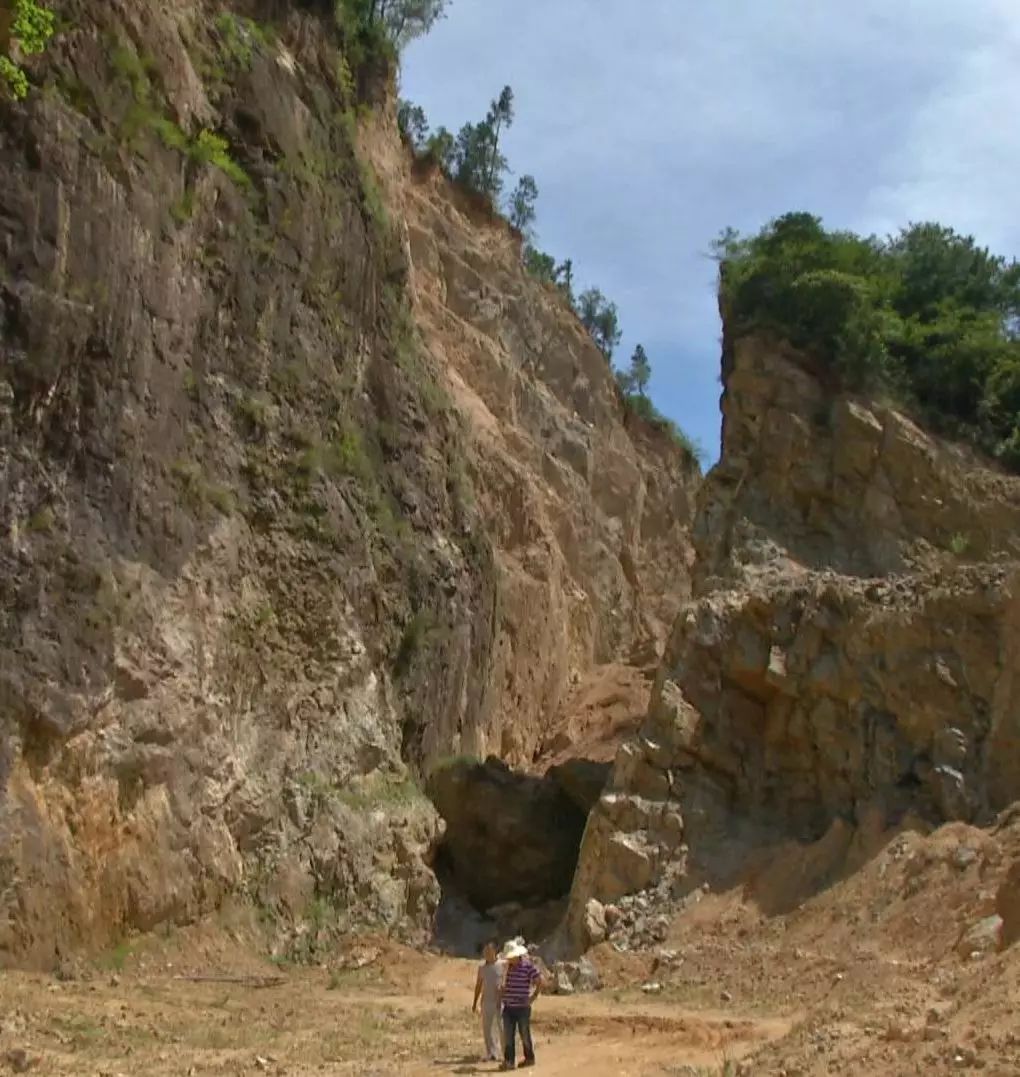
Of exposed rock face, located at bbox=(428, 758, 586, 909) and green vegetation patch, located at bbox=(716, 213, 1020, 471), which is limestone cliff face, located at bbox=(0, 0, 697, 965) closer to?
exposed rock face, located at bbox=(428, 758, 586, 909)

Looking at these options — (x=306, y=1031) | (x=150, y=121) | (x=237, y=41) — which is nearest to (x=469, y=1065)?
(x=306, y=1031)

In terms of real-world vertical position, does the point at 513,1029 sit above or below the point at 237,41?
below

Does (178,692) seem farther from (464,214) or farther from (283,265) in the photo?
(464,214)

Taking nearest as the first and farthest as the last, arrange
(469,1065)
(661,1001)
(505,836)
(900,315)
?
(469,1065) < (661,1001) < (505,836) < (900,315)

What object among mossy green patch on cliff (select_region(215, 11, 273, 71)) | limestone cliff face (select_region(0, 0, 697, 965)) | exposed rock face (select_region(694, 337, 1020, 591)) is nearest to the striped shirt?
limestone cliff face (select_region(0, 0, 697, 965))

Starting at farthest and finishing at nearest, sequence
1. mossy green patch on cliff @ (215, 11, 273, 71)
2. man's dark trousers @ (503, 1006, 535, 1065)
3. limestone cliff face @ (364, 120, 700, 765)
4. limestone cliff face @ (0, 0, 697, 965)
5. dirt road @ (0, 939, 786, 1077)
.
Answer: limestone cliff face @ (364, 120, 700, 765), mossy green patch on cliff @ (215, 11, 273, 71), limestone cliff face @ (0, 0, 697, 965), man's dark trousers @ (503, 1006, 535, 1065), dirt road @ (0, 939, 786, 1077)

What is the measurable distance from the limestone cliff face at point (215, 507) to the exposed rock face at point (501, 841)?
3.33ft

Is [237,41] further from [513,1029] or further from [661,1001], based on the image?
[513,1029]

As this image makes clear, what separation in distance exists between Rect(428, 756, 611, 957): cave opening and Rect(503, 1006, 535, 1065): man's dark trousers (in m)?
12.0

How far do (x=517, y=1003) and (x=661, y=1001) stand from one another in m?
4.32

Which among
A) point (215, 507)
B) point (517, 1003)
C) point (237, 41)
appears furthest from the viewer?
point (237, 41)

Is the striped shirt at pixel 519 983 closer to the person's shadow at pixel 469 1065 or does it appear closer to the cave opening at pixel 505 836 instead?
the person's shadow at pixel 469 1065

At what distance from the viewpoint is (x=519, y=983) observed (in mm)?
11070

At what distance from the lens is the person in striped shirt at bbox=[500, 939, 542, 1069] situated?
36.0ft
